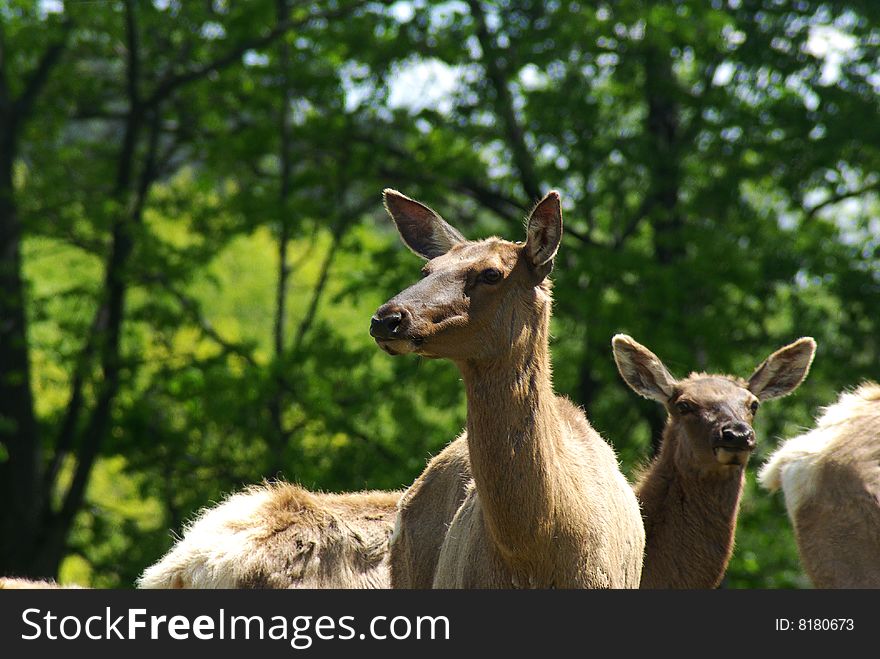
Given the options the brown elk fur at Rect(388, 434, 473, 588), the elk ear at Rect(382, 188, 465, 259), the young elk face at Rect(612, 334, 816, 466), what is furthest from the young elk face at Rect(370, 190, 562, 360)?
the young elk face at Rect(612, 334, 816, 466)

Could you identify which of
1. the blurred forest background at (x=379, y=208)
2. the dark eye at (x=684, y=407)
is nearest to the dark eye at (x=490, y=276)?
the dark eye at (x=684, y=407)

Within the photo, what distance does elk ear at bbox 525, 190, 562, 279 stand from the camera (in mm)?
6266

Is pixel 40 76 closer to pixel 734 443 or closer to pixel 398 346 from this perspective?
pixel 734 443

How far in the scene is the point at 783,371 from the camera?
880cm

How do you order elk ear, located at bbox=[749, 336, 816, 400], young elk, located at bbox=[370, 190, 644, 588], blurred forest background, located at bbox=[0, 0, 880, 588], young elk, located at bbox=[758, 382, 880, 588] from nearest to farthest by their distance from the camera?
young elk, located at bbox=[370, 190, 644, 588] → young elk, located at bbox=[758, 382, 880, 588] → elk ear, located at bbox=[749, 336, 816, 400] → blurred forest background, located at bbox=[0, 0, 880, 588]

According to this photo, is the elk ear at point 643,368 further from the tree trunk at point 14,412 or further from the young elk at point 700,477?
the tree trunk at point 14,412

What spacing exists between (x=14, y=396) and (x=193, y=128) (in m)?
5.05

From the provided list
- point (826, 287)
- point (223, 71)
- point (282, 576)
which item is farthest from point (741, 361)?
point (282, 576)

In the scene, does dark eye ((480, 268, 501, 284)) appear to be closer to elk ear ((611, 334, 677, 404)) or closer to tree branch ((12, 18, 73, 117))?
elk ear ((611, 334, 677, 404))

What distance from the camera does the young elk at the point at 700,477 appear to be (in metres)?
8.02

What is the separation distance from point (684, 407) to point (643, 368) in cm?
48

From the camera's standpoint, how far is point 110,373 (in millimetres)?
18328

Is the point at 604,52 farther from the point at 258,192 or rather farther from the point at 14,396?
the point at 14,396

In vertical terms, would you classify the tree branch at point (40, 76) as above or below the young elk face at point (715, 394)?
above
